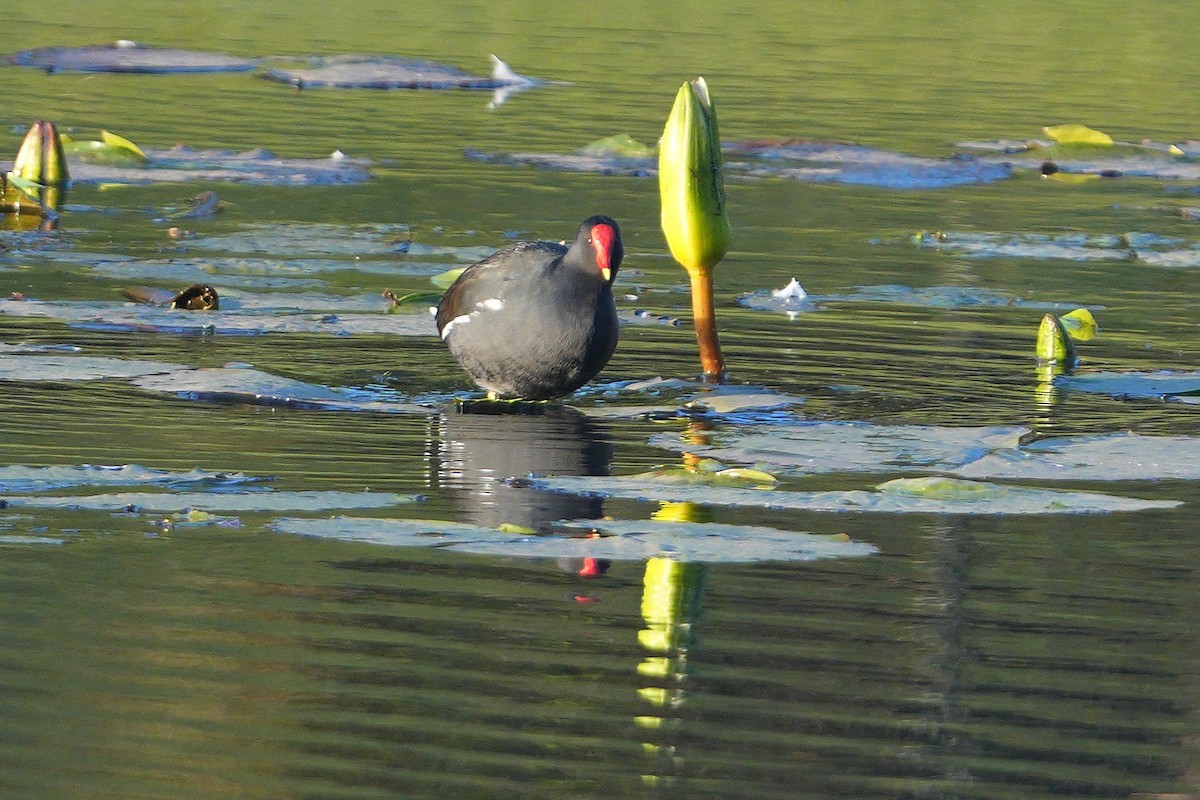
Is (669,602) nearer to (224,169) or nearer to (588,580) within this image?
(588,580)

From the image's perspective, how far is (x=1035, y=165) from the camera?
49.5ft

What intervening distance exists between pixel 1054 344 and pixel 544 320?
2348 millimetres

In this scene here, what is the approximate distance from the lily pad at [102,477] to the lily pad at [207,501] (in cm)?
10

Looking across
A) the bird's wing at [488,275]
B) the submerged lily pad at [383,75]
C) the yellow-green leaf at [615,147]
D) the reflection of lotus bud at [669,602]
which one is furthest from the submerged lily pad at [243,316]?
the submerged lily pad at [383,75]

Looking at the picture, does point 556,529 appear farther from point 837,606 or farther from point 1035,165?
point 1035,165

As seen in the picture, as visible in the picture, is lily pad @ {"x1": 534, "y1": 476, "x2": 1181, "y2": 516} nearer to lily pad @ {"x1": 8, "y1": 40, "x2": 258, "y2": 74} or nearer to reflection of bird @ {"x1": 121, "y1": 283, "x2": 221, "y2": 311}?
reflection of bird @ {"x1": 121, "y1": 283, "x2": 221, "y2": 311}

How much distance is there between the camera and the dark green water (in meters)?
3.87

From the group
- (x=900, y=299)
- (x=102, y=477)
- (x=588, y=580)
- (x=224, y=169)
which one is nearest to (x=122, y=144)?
(x=224, y=169)

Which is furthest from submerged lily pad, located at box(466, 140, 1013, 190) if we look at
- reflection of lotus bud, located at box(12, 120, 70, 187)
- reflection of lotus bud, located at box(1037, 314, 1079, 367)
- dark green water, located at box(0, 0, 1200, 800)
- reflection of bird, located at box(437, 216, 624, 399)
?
reflection of bird, located at box(437, 216, 624, 399)

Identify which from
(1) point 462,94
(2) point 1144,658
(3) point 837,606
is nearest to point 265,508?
(3) point 837,606

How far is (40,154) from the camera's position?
12.0 m

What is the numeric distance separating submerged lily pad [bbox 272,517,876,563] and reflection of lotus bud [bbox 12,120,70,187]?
23.6 ft

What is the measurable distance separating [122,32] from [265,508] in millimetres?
16951

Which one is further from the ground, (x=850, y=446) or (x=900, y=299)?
(x=900, y=299)
